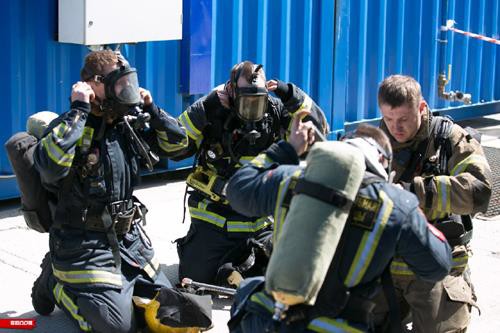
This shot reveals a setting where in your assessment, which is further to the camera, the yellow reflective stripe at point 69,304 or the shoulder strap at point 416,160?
the shoulder strap at point 416,160

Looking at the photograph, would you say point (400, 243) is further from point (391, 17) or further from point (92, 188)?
point (391, 17)

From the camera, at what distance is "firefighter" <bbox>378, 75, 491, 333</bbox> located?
4.43m

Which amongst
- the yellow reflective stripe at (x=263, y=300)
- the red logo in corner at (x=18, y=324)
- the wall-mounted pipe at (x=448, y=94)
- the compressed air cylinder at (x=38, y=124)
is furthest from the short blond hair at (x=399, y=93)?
the wall-mounted pipe at (x=448, y=94)

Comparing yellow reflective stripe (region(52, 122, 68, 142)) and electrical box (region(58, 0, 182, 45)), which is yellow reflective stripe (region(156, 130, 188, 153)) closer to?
yellow reflective stripe (region(52, 122, 68, 142))

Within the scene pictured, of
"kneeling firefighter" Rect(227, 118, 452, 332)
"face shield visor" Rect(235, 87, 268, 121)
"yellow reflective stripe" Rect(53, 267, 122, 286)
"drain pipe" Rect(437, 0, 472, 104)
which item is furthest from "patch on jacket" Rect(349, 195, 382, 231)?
"drain pipe" Rect(437, 0, 472, 104)

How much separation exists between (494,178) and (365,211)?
6014 mm

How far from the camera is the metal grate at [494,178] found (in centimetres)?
780

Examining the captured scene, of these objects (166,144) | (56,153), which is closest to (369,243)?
(56,153)

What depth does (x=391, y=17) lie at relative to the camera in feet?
33.5

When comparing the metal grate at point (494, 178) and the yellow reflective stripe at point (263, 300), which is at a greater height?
the yellow reflective stripe at point (263, 300)

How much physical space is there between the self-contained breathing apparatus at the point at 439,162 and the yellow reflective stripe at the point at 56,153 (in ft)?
5.62

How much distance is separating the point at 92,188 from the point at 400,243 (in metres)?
1.87

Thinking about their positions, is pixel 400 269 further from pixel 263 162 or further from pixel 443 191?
pixel 263 162

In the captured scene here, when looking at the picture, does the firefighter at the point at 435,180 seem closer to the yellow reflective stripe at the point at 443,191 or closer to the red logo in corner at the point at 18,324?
the yellow reflective stripe at the point at 443,191
